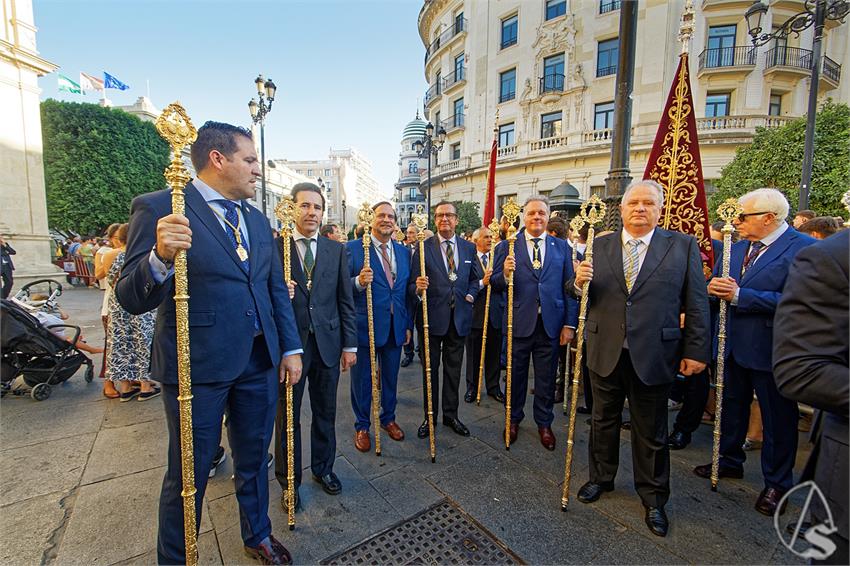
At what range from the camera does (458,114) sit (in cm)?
3114

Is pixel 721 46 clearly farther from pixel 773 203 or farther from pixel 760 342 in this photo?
pixel 760 342

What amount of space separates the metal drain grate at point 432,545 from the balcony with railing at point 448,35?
113 ft

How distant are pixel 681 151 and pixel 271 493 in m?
5.26

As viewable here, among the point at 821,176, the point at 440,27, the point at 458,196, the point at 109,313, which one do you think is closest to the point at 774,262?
the point at 109,313

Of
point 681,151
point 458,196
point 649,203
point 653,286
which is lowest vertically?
point 653,286

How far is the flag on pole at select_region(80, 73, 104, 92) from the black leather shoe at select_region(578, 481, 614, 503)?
3012 centimetres

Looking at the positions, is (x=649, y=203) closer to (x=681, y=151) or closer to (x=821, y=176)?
(x=681, y=151)

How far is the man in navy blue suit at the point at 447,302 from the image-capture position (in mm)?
4152

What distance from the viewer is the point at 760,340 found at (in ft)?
10.1

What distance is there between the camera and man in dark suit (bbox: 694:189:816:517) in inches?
116

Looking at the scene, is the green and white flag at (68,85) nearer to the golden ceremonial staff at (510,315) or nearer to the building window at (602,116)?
the golden ceremonial staff at (510,315)

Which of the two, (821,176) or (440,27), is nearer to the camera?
(821,176)

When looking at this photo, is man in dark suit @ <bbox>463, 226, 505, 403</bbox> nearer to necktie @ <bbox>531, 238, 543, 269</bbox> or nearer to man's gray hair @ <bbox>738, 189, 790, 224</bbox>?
necktie @ <bbox>531, 238, 543, 269</bbox>

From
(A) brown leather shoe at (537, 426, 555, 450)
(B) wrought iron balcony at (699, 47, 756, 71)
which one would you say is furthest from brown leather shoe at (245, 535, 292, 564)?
(B) wrought iron balcony at (699, 47, 756, 71)
